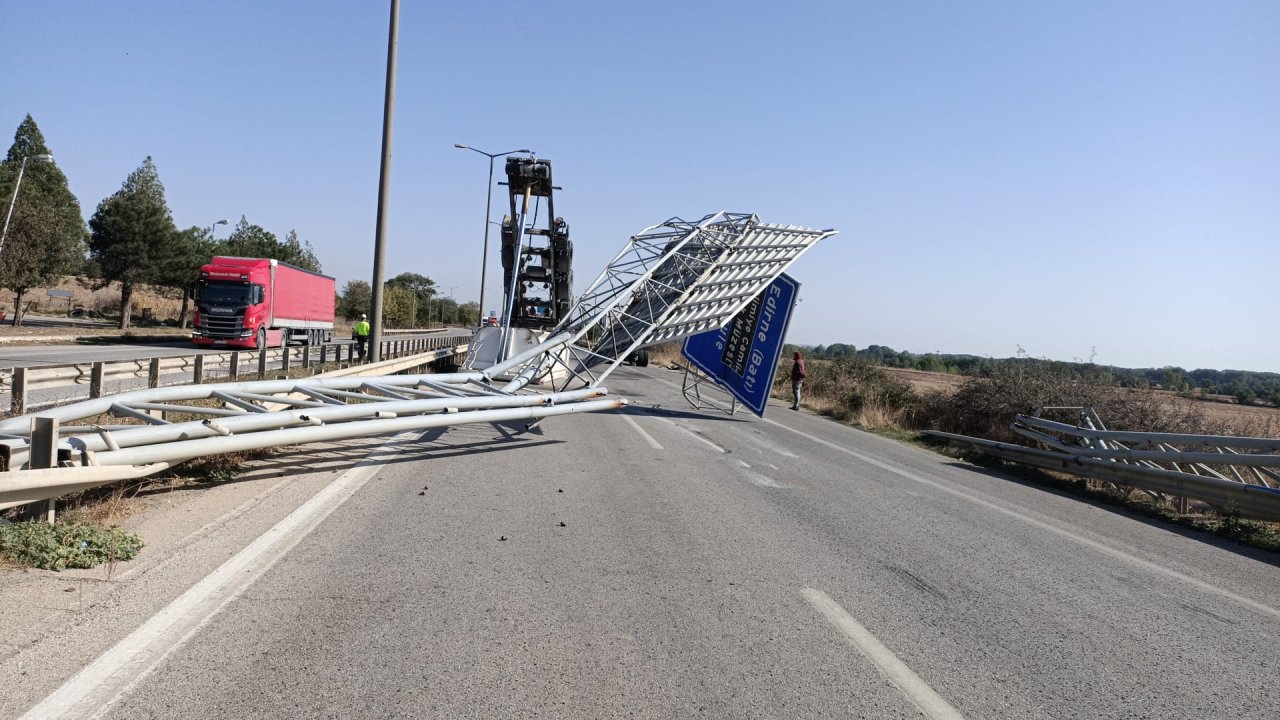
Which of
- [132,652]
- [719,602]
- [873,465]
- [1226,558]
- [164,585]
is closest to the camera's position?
[132,652]

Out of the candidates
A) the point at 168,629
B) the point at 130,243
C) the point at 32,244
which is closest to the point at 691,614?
the point at 168,629

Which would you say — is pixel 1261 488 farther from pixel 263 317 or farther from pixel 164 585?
pixel 263 317

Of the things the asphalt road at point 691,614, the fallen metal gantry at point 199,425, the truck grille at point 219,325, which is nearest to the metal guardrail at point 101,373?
the fallen metal gantry at point 199,425

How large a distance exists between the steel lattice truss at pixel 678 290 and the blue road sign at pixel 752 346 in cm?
66

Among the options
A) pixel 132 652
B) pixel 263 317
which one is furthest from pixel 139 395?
pixel 263 317

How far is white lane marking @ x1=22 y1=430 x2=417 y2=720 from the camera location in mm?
3314

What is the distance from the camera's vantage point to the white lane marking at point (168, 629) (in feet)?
10.9

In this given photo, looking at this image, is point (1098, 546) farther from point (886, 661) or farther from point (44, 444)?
point (44, 444)

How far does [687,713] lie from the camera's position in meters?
3.56

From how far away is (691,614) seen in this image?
4.88 metres

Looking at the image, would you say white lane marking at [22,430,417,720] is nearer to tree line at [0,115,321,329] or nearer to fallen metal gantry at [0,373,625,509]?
fallen metal gantry at [0,373,625,509]

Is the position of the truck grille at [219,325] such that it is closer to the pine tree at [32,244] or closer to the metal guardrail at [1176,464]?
the pine tree at [32,244]

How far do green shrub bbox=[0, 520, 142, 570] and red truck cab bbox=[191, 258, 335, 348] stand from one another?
24802mm

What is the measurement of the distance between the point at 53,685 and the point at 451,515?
12.2 ft
